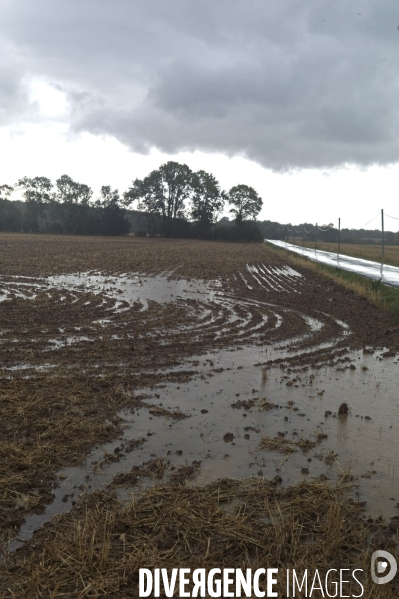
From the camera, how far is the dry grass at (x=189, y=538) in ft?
10.5

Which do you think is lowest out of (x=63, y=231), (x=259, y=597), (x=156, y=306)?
(x=259, y=597)

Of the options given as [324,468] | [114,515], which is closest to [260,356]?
[324,468]

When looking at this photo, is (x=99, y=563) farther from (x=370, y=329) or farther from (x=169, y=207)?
(x=169, y=207)

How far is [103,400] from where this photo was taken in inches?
249

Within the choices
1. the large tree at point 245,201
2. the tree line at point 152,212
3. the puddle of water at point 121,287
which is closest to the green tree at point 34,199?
the tree line at point 152,212

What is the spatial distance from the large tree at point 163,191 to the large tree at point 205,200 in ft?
4.66

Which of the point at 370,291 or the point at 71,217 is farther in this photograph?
the point at 71,217

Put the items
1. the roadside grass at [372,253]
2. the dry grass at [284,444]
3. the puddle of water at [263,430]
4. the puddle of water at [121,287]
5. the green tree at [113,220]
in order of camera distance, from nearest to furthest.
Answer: the puddle of water at [263,430] < the dry grass at [284,444] < the puddle of water at [121,287] < the roadside grass at [372,253] < the green tree at [113,220]

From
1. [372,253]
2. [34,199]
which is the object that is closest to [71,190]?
[34,199]

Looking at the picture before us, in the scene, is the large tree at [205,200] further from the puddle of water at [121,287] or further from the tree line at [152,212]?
the puddle of water at [121,287]

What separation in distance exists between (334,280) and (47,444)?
18454mm

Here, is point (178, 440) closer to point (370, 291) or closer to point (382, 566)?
point (382, 566)

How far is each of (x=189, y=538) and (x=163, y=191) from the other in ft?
274

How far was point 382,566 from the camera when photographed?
11.1 feet
